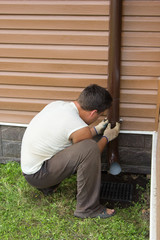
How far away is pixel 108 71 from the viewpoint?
12.3 ft

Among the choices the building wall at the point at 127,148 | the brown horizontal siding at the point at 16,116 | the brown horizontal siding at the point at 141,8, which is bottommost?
the building wall at the point at 127,148

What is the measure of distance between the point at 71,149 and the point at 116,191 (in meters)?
0.97

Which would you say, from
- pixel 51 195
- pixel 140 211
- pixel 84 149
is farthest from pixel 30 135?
pixel 140 211

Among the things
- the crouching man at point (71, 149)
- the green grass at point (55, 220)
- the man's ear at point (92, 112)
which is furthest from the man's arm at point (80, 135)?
the green grass at point (55, 220)

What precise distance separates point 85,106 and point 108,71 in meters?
0.69

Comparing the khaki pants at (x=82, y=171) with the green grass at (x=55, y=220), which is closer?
the green grass at (x=55, y=220)

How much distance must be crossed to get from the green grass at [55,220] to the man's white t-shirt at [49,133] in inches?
18.0

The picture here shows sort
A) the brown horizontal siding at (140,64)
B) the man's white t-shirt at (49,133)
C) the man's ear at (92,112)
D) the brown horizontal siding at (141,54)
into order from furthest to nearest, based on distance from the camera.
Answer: the brown horizontal siding at (141,54) → the brown horizontal siding at (140,64) → the man's ear at (92,112) → the man's white t-shirt at (49,133)

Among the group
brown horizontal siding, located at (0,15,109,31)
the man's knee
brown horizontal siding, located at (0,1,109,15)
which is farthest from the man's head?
brown horizontal siding, located at (0,1,109,15)

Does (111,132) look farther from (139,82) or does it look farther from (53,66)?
(53,66)

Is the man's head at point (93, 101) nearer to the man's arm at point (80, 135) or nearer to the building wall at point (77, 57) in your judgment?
the man's arm at point (80, 135)

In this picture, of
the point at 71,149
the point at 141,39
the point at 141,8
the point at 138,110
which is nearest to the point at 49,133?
the point at 71,149

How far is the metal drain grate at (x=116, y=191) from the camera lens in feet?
12.2

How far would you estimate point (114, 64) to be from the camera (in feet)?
12.0
